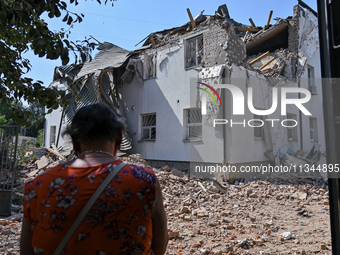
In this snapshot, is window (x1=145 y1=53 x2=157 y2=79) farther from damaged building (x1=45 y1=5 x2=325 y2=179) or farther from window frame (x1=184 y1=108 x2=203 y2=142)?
window frame (x1=184 y1=108 x2=203 y2=142)

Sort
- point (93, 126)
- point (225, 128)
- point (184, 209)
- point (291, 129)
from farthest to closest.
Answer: point (291, 129), point (225, 128), point (184, 209), point (93, 126)

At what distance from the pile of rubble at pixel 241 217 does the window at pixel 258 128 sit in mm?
2428

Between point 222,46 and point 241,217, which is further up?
point 222,46

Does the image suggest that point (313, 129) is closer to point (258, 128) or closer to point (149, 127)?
point (258, 128)

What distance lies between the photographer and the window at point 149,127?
12.4 m

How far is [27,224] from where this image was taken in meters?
1.37

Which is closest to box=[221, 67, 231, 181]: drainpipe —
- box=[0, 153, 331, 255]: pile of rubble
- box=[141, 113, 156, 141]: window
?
box=[0, 153, 331, 255]: pile of rubble

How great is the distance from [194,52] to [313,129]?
8694 millimetres

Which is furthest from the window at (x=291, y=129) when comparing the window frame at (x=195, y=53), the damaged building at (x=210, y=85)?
the window frame at (x=195, y=53)

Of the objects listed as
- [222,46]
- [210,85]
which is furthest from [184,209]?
[222,46]

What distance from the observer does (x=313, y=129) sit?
15148 millimetres

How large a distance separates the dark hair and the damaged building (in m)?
7.41

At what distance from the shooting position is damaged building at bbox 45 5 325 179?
998 centimetres

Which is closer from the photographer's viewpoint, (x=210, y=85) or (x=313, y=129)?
(x=210, y=85)
